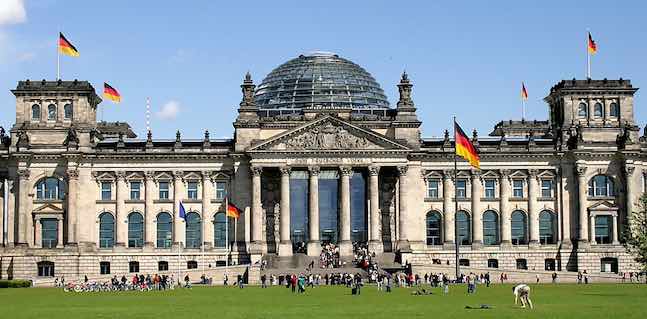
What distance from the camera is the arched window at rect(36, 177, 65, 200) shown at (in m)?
142

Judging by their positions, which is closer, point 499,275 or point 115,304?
point 115,304

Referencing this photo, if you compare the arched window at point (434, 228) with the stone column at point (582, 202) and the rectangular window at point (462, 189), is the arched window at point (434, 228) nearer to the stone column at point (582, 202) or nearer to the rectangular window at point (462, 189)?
the rectangular window at point (462, 189)

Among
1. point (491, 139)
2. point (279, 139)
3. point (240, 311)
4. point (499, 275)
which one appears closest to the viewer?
point (240, 311)

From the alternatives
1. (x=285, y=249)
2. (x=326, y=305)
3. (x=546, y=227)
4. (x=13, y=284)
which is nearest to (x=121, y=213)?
(x=285, y=249)

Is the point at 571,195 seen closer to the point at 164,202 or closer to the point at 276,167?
the point at 276,167

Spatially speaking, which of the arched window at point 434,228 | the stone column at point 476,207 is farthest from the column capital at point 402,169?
the stone column at point 476,207

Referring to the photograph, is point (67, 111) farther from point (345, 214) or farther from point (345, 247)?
point (345, 247)

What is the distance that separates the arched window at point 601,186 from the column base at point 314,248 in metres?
32.3

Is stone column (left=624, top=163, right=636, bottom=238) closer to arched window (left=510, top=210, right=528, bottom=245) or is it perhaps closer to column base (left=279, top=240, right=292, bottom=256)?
arched window (left=510, top=210, right=528, bottom=245)

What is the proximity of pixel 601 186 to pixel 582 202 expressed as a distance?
10.7 feet

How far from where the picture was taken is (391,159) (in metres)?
140

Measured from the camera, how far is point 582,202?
143250 mm

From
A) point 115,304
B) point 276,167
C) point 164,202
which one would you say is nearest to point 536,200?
point 276,167

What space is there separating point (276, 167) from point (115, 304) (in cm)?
6079
